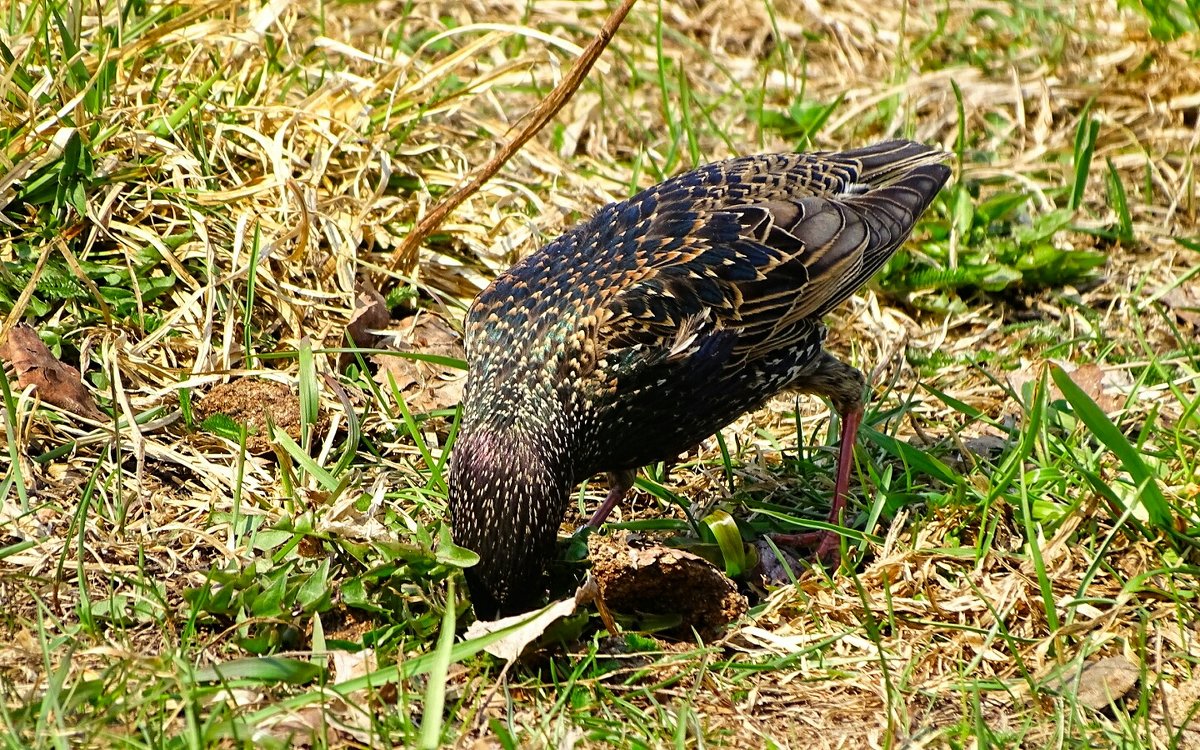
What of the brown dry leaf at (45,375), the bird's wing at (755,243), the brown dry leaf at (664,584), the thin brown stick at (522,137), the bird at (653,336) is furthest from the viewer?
the thin brown stick at (522,137)

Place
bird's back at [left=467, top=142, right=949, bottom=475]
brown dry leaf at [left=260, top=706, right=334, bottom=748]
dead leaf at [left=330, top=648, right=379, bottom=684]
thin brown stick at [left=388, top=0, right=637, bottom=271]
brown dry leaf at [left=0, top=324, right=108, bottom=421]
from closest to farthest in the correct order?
1. brown dry leaf at [left=260, top=706, right=334, bottom=748]
2. dead leaf at [left=330, top=648, right=379, bottom=684]
3. bird's back at [left=467, top=142, right=949, bottom=475]
4. brown dry leaf at [left=0, top=324, right=108, bottom=421]
5. thin brown stick at [left=388, top=0, right=637, bottom=271]

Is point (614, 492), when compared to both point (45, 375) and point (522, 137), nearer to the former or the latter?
point (522, 137)

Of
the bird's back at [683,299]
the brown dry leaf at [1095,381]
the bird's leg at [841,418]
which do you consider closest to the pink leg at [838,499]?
the bird's leg at [841,418]

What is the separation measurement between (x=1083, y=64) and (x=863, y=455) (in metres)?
3.93

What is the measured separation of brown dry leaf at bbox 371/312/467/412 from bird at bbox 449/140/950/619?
81 cm

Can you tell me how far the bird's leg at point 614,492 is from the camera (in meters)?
5.29

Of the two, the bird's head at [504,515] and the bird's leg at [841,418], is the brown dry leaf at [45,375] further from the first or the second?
the bird's leg at [841,418]

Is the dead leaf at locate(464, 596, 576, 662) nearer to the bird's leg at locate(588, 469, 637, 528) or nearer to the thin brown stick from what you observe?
the bird's leg at locate(588, 469, 637, 528)

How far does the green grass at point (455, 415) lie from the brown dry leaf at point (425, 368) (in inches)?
2.0

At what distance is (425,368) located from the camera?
604 cm

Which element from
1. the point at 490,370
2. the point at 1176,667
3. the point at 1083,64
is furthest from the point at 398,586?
the point at 1083,64

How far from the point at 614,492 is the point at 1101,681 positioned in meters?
1.87

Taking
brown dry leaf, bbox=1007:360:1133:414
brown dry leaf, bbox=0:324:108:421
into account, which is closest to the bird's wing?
brown dry leaf, bbox=1007:360:1133:414

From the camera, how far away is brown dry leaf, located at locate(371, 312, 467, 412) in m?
5.86
